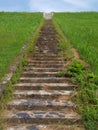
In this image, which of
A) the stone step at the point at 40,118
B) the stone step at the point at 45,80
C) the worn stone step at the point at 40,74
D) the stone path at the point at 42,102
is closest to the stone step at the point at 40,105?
the stone path at the point at 42,102

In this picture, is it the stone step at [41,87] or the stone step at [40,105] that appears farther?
the stone step at [41,87]

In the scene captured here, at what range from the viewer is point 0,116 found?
699 cm

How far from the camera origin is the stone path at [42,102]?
6.85 meters

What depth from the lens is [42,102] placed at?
7812mm

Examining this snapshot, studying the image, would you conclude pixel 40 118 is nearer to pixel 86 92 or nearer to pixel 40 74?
pixel 86 92

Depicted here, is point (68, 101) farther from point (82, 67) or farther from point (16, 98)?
point (82, 67)

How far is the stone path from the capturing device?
270 inches

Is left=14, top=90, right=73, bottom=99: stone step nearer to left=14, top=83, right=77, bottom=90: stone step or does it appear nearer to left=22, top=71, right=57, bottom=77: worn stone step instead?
left=14, top=83, right=77, bottom=90: stone step

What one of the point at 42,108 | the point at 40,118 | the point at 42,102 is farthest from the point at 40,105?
the point at 40,118

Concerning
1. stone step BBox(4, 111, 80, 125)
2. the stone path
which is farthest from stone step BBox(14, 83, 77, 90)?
stone step BBox(4, 111, 80, 125)

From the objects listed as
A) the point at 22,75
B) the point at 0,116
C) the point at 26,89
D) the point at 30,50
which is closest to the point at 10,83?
the point at 26,89

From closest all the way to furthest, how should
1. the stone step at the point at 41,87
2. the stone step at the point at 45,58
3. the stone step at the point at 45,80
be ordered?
the stone step at the point at 41,87, the stone step at the point at 45,80, the stone step at the point at 45,58

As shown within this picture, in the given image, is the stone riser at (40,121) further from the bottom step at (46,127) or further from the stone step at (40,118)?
the bottom step at (46,127)

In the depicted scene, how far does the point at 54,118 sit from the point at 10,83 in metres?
2.32
